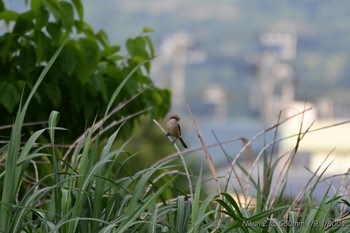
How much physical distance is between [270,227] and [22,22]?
2.37m

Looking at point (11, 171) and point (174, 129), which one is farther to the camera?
point (174, 129)

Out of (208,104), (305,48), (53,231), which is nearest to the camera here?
(53,231)

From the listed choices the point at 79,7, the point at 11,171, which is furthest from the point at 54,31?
the point at 11,171

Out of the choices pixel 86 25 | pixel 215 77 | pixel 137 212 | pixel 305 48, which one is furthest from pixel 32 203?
pixel 305 48

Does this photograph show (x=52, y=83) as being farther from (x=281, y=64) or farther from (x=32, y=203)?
(x=281, y=64)

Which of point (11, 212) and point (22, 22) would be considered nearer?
point (11, 212)

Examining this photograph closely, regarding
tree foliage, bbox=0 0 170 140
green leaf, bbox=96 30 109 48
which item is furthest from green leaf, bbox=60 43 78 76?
green leaf, bbox=96 30 109 48

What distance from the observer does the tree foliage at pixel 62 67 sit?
491 centimetres

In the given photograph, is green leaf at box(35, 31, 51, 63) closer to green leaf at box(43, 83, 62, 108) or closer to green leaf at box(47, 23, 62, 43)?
green leaf at box(47, 23, 62, 43)

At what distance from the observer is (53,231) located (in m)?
2.75

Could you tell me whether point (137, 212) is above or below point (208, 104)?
above

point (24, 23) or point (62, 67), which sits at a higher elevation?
point (24, 23)

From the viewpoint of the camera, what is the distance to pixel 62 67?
16.2 feet

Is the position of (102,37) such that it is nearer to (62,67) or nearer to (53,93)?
(62,67)
